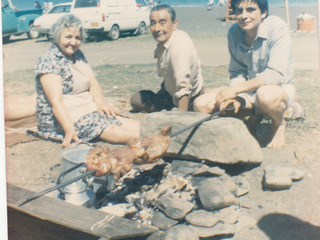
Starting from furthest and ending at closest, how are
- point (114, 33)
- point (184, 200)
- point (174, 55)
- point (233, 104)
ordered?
point (114, 33) → point (174, 55) → point (233, 104) → point (184, 200)

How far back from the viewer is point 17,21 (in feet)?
45.0

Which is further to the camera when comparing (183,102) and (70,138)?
(183,102)

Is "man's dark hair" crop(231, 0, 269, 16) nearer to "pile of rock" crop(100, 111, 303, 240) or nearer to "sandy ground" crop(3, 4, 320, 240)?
"sandy ground" crop(3, 4, 320, 240)

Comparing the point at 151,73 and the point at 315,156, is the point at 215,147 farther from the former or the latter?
the point at 151,73

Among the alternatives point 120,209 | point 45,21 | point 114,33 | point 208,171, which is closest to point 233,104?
point 208,171

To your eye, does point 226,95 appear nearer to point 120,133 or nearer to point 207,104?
point 207,104

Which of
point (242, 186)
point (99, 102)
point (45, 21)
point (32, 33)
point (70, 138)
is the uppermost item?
point (45, 21)

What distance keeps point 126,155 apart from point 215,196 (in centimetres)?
68

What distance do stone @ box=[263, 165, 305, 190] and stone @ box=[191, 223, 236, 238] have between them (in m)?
0.60

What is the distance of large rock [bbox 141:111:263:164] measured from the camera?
9.34ft

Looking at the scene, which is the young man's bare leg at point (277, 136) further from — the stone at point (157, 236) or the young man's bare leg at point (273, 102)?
the stone at point (157, 236)

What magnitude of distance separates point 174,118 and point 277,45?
1.13 metres

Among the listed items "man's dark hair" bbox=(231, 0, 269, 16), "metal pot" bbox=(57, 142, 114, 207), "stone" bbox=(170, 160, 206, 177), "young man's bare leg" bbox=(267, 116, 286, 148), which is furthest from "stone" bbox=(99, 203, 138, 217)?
"man's dark hair" bbox=(231, 0, 269, 16)

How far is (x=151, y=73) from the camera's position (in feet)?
24.0
